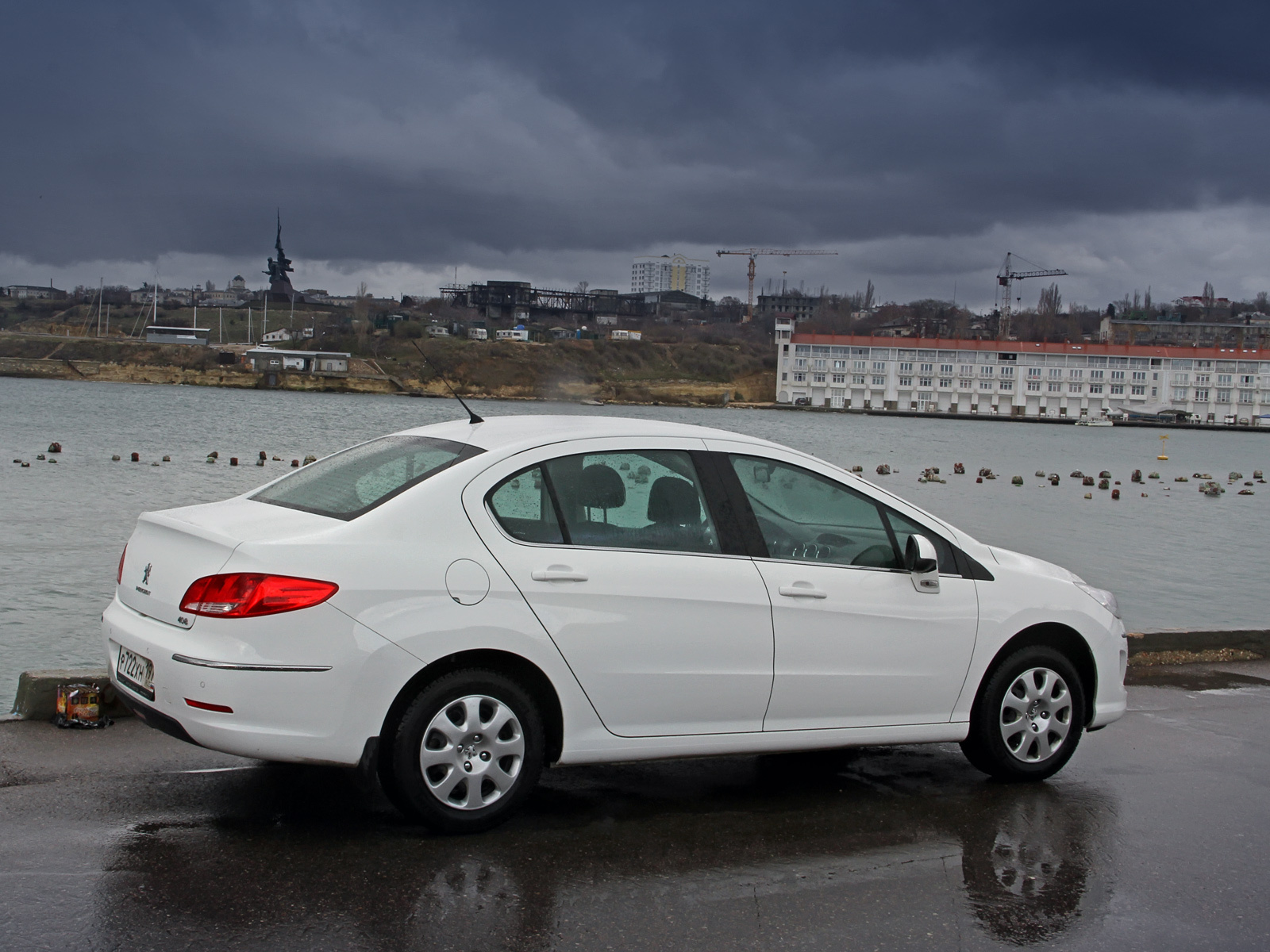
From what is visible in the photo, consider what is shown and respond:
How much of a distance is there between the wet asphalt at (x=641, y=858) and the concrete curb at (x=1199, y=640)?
3109 millimetres

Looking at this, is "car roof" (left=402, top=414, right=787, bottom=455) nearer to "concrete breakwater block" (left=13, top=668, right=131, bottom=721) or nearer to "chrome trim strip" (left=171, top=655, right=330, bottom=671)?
"chrome trim strip" (left=171, top=655, right=330, bottom=671)

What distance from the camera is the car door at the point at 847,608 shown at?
5.55 meters

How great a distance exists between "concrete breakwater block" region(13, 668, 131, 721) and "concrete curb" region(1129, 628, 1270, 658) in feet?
24.5

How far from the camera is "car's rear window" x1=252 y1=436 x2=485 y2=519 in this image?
517cm

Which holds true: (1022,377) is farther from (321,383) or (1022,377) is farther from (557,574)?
(557,574)

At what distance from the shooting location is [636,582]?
518cm

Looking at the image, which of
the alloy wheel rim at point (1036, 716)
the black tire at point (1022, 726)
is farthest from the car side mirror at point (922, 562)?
the alloy wheel rim at point (1036, 716)

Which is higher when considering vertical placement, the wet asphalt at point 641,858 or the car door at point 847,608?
the car door at point 847,608

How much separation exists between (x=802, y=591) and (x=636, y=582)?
86 centimetres

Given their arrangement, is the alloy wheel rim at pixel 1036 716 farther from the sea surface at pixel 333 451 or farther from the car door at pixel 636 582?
the sea surface at pixel 333 451

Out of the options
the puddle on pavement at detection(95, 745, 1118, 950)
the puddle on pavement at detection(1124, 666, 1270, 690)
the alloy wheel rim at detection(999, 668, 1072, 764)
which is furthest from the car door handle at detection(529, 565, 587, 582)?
the puddle on pavement at detection(1124, 666, 1270, 690)

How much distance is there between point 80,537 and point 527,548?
18485 millimetres

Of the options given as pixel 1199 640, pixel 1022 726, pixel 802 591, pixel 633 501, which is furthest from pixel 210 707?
pixel 1199 640

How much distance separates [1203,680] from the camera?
9.10 meters
